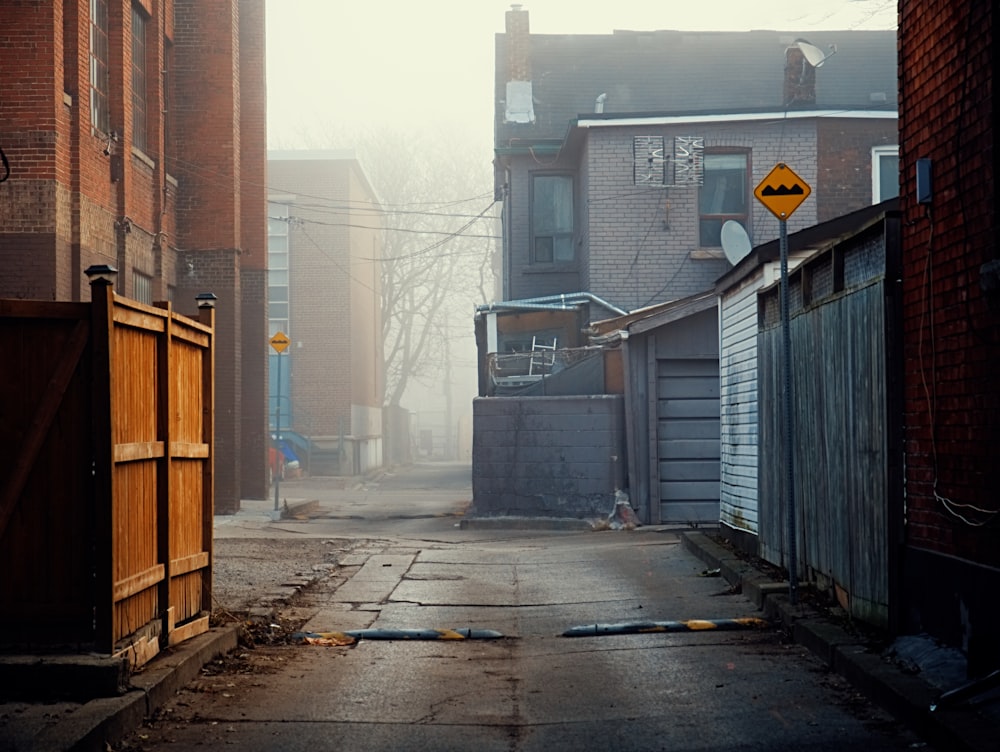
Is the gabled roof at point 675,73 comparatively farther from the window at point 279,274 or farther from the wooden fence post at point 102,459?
the wooden fence post at point 102,459

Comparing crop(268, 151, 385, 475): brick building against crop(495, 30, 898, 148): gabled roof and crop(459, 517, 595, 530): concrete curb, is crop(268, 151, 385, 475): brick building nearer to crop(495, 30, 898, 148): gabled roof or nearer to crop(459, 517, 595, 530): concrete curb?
crop(495, 30, 898, 148): gabled roof

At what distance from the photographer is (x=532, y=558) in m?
16.4

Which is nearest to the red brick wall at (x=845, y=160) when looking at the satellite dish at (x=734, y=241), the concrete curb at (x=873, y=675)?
the satellite dish at (x=734, y=241)

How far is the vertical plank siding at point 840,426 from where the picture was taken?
8.43 metres

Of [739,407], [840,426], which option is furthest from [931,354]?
[739,407]

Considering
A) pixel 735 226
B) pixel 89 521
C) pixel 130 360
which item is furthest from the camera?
pixel 735 226

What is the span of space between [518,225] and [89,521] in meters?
22.3

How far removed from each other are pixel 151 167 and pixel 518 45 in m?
12.5

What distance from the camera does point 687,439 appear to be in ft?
69.2

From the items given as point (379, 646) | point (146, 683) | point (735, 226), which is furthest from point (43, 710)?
point (735, 226)

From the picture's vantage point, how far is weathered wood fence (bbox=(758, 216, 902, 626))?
27.1 feet

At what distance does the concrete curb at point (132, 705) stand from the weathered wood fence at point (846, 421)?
4262mm

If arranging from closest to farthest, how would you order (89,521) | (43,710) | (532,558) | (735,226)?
(43,710) < (89,521) < (532,558) < (735,226)

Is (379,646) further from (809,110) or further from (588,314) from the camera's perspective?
(809,110)
